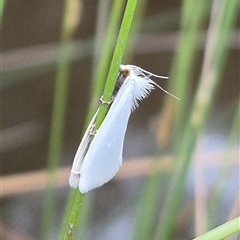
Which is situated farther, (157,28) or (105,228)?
(157,28)

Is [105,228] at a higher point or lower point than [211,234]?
lower

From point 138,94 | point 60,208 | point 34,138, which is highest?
point 138,94

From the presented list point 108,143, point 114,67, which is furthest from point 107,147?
point 114,67

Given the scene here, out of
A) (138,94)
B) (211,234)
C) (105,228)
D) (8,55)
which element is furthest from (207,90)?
(8,55)

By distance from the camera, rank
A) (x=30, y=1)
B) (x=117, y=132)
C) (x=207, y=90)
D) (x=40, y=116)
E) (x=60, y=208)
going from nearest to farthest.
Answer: (x=117, y=132), (x=207, y=90), (x=60, y=208), (x=40, y=116), (x=30, y=1)

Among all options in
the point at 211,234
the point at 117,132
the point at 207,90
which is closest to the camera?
the point at 211,234

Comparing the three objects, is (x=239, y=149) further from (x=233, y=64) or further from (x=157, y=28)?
(x=233, y=64)
